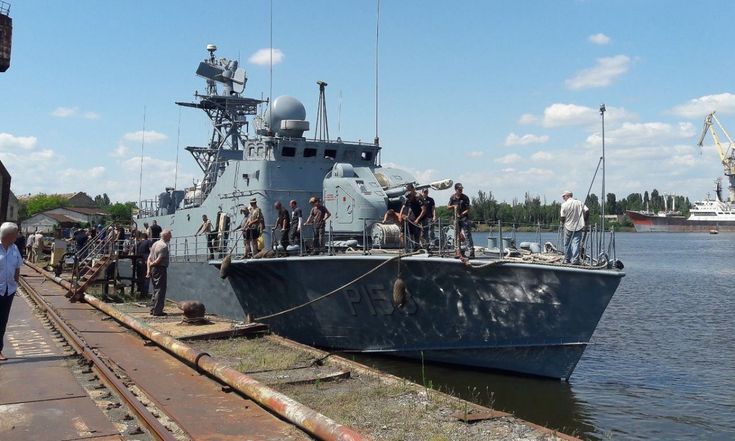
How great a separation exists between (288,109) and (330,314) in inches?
258

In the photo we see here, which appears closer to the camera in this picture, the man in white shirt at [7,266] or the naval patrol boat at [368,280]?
the man in white shirt at [7,266]

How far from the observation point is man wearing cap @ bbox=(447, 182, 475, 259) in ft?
33.3

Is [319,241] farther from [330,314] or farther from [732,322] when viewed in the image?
[732,322]

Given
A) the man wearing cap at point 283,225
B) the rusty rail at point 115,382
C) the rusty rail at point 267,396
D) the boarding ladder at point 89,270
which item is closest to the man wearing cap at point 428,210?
the man wearing cap at point 283,225

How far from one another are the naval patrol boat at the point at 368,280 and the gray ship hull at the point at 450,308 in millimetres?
20

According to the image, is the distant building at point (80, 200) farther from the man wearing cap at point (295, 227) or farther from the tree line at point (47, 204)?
the man wearing cap at point (295, 227)

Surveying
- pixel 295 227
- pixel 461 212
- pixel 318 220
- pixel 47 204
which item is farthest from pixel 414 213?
pixel 47 204

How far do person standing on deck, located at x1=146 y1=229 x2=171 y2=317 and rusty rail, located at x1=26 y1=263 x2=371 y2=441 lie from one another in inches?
90.2

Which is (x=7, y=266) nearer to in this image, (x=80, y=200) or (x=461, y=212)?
(x=461, y=212)

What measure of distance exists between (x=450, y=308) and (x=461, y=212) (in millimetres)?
1514

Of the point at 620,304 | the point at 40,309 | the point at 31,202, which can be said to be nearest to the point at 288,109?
the point at 40,309

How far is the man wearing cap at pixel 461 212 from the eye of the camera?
10141 millimetres

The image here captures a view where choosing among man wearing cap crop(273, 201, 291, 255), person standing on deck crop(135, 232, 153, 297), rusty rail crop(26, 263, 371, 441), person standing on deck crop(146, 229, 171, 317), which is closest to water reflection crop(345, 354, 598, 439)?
man wearing cap crop(273, 201, 291, 255)

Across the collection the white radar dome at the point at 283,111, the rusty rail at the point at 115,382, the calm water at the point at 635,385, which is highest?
the white radar dome at the point at 283,111
